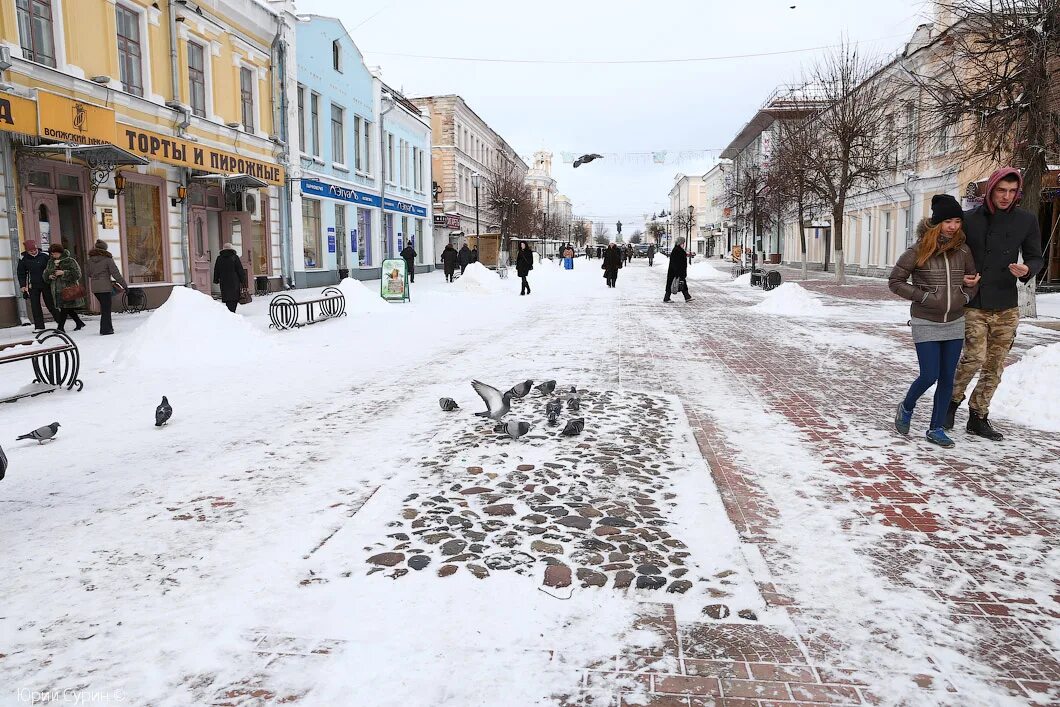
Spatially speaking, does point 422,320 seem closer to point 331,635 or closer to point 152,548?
point 152,548

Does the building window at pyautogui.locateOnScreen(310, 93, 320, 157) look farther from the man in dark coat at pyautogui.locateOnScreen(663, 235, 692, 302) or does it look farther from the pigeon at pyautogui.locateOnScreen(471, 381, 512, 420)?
the pigeon at pyautogui.locateOnScreen(471, 381, 512, 420)

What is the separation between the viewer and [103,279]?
12.7 metres

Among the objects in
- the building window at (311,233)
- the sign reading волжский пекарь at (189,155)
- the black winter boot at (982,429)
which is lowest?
the black winter boot at (982,429)

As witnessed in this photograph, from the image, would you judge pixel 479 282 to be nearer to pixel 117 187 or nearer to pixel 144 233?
pixel 144 233

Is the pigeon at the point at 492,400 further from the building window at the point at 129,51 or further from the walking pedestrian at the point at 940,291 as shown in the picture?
the building window at the point at 129,51

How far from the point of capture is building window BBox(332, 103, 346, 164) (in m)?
28.3

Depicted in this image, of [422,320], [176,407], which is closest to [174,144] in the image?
[422,320]

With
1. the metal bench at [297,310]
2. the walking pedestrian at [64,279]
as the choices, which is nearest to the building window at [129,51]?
the walking pedestrian at [64,279]

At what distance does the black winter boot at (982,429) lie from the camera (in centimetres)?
572

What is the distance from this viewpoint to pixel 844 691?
2.55 meters

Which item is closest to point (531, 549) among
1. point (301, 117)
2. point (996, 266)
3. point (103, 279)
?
point (996, 266)

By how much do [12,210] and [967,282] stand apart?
14731mm

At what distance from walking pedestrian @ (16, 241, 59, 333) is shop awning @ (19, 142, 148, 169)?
1908mm

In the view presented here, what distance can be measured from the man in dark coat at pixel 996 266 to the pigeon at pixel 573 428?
304 cm
